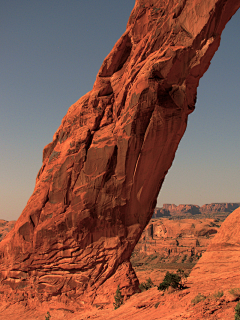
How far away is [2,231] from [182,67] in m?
94.7

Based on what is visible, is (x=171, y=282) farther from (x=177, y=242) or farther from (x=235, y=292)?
(x=177, y=242)

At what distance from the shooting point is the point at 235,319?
8.41m

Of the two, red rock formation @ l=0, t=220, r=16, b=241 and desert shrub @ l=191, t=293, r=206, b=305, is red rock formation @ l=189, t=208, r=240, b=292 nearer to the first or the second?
desert shrub @ l=191, t=293, r=206, b=305

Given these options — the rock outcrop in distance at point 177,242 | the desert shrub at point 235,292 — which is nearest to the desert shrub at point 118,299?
the desert shrub at point 235,292

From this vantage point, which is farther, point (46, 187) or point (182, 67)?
point (46, 187)

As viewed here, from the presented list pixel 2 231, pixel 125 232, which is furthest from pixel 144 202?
pixel 2 231

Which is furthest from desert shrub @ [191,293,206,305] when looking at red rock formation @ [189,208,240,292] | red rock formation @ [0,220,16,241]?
red rock formation @ [0,220,16,241]

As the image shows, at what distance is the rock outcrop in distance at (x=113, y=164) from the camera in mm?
13203

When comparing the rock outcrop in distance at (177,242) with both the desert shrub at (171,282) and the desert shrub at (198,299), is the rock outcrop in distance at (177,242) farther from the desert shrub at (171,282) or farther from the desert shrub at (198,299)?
the desert shrub at (198,299)

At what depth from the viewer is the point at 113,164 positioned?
1484 cm

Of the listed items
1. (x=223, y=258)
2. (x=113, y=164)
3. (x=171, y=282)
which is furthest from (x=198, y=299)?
(x=223, y=258)

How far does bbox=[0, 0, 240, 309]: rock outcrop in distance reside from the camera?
13203 millimetres

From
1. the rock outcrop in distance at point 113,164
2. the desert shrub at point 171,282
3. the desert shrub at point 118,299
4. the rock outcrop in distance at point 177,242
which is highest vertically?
the rock outcrop in distance at point 113,164

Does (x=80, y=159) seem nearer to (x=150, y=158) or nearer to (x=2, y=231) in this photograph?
(x=150, y=158)
